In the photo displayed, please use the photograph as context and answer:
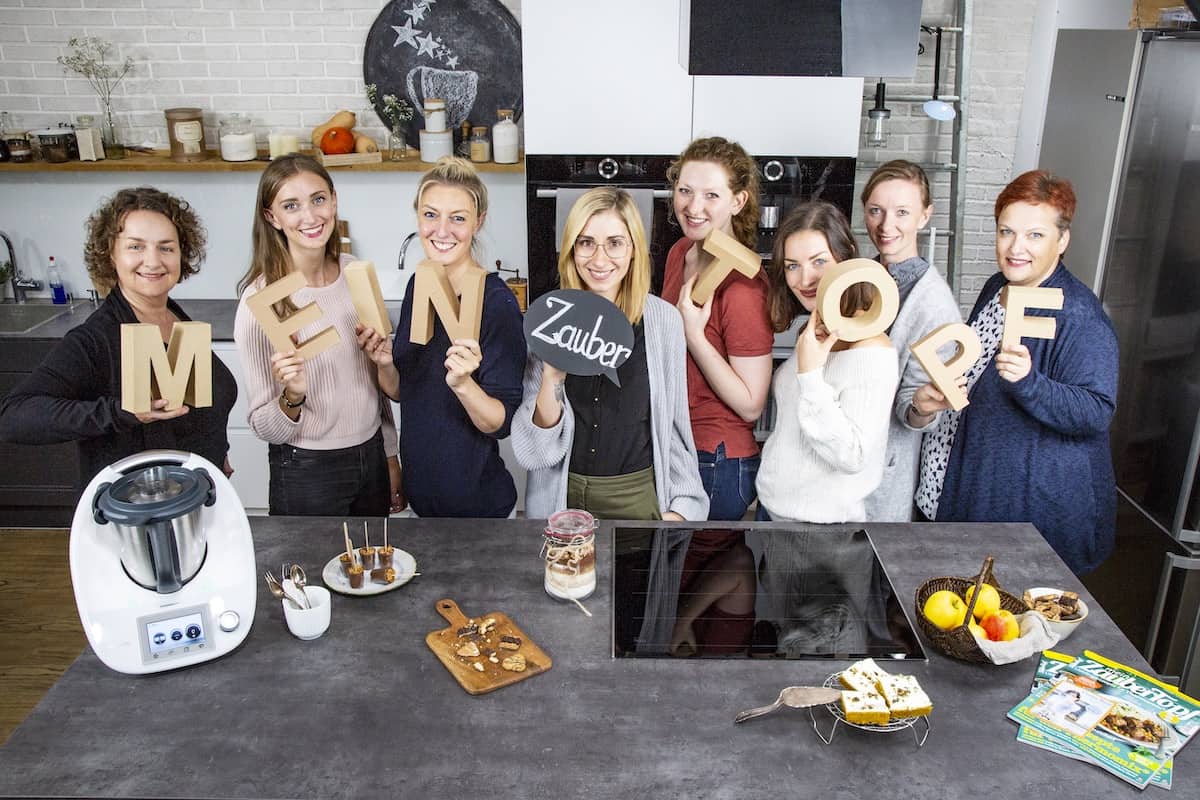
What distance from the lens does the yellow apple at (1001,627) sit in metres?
1.77

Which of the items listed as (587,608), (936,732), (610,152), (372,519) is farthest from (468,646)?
(610,152)

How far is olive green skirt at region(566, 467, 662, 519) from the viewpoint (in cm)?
233

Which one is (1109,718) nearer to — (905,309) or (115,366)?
(905,309)

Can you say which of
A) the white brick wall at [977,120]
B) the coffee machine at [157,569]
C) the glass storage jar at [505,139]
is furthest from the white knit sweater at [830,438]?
the white brick wall at [977,120]

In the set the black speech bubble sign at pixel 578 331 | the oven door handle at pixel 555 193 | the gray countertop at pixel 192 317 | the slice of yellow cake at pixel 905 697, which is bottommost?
the slice of yellow cake at pixel 905 697

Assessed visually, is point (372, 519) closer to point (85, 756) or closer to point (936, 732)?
point (85, 756)

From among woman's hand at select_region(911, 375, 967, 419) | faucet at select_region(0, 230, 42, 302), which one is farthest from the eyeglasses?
faucet at select_region(0, 230, 42, 302)

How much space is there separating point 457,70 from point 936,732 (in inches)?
137

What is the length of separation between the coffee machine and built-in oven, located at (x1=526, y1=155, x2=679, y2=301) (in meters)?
2.23

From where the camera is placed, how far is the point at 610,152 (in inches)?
148

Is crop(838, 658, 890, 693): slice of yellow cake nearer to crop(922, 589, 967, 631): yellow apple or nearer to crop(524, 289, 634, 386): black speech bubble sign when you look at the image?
crop(922, 589, 967, 631): yellow apple

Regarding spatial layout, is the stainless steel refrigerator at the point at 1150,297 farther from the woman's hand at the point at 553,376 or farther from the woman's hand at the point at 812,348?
the woman's hand at the point at 553,376

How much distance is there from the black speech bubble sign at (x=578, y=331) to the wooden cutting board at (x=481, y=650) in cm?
55

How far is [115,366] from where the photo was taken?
2.20 m
